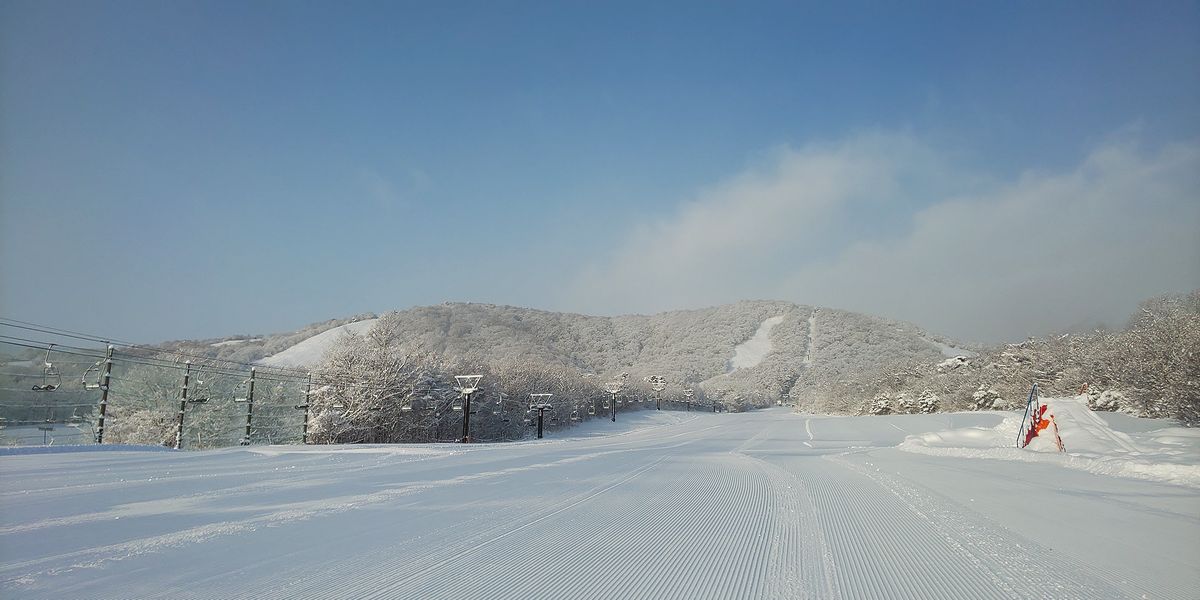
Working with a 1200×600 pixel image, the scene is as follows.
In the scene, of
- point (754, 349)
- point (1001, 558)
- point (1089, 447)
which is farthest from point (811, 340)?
point (1001, 558)

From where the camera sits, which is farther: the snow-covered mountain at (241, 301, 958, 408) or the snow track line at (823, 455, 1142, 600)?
the snow-covered mountain at (241, 301, 958, 408)

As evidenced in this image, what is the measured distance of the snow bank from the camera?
651 cm

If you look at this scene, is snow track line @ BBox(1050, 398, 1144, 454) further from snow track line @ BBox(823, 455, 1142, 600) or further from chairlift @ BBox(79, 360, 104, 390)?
chairlift @ BBox(79, 360, 104, 390)

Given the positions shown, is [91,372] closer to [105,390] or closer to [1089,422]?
[105,390]

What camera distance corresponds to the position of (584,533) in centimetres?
405

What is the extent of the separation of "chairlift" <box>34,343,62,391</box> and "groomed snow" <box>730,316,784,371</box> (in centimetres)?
10602

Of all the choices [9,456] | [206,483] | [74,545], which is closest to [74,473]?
[206,483]

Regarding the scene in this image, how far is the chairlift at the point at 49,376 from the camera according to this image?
40.3ft

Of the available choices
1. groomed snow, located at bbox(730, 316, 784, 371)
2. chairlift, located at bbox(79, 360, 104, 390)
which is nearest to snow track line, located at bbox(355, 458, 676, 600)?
chairlift, located at bbox(79, 360, 104, 390)

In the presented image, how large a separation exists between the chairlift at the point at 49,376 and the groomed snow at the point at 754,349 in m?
106

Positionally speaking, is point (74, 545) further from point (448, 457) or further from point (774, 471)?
point (774, 471)

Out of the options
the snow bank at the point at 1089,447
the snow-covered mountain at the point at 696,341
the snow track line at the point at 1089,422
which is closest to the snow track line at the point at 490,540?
the snow bank at the point at 1089,447

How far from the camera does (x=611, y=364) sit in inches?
4272

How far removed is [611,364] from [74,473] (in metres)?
103
